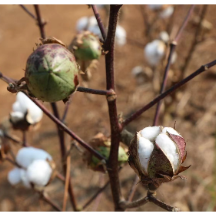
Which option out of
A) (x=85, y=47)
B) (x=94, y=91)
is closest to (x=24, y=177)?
(x=85, y=47)

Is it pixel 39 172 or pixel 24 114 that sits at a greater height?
pixel 24 114

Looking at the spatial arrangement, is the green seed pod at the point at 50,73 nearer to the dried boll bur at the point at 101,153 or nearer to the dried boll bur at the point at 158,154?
the dried boll bur at the point at 158,154

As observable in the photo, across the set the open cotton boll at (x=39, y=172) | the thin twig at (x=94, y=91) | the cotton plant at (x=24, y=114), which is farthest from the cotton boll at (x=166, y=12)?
the thin twig at (x=94, y=91)

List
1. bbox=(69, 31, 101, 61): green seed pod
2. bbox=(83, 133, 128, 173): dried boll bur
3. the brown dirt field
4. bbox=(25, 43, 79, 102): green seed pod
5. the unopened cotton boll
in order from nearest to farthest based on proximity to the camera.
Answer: bbox=(25, 43, 79, 102): green seed pod → bbox=(83, 133, 128, 173): dried boll bur → bbox=(69, 31, 101, 61): green seed pod → the unopened cotton boll → the brown dirt field

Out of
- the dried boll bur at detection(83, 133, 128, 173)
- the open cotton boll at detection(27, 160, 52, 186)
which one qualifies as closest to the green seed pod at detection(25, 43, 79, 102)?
the dried boll bur at detection(83, 133, 128, 173)

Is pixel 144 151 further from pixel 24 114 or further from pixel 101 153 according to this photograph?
pixel 24 114

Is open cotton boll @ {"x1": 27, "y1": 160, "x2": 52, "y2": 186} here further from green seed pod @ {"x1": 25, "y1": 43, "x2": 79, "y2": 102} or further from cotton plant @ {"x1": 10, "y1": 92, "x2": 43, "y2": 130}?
green seed pod @ {"x1": 25, "y1": 43, "x2": 79, "y2": 102}

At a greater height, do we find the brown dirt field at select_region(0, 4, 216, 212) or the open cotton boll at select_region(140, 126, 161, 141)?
the brown dirt field at select_region(0, 4, 216, 212)
